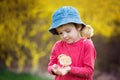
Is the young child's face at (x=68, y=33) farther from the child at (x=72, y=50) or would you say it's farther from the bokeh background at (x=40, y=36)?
the bokeh background at (x=40, y=36)

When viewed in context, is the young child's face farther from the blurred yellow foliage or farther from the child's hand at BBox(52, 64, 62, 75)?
the blurred yellow foliage

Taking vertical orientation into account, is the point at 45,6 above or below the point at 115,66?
above

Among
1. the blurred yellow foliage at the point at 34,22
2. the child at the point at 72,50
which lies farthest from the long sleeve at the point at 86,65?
the blurred yellow foliage at the point at 34,22

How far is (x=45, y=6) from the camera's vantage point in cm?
605

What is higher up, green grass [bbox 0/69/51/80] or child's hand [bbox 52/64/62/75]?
green grass [bbox 0/69/51/80]

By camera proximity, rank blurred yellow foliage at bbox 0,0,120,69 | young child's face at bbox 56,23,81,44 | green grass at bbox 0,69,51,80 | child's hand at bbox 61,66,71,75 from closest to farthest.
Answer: child's hand at bbox 61,66,71,75 → young child's face at bbox 56,23,81,44 → blurred yellow foliage at bbox 0,0,120,69 → green grass at bbox 0,69,51,80

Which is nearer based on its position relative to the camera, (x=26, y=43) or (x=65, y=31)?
(x=65, y=31)

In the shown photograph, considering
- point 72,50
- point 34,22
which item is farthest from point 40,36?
point 72,50

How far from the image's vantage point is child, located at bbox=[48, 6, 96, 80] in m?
2.77

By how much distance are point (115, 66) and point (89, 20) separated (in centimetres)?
78

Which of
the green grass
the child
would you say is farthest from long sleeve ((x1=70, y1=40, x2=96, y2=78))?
the green grass

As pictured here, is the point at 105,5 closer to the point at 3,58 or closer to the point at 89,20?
the point at 89,20

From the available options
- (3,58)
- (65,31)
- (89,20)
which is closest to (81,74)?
(65,31)

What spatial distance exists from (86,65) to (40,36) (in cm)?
338
